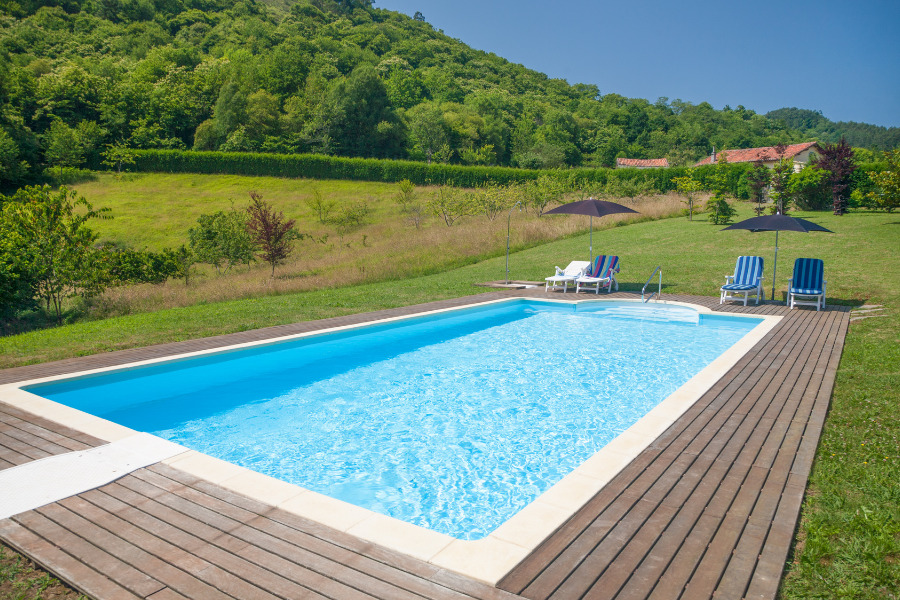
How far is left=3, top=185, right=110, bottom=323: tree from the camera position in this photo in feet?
35.8

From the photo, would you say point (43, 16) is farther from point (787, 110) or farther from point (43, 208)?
point (787, 110)

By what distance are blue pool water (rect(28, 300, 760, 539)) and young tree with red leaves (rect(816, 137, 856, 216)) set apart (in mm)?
16324

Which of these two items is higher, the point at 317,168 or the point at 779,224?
the point at 317,168

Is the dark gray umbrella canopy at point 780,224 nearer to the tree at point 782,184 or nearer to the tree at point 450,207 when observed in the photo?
the tree at point 782,184

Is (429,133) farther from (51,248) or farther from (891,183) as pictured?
(51,248)

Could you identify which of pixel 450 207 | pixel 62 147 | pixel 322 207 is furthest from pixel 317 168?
pixel 450 207

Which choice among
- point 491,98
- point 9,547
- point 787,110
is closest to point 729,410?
point 9,547

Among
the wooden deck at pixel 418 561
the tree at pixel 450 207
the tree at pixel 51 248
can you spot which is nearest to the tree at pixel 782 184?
the tree at pixel 450 207

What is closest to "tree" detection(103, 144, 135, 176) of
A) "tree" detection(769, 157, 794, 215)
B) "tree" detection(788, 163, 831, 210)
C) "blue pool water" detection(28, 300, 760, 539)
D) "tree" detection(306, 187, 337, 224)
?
"tree" detection(306, 187, 337, 224)

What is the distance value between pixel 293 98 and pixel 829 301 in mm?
55161

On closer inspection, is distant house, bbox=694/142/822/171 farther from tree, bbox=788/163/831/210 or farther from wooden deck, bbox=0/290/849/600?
wooden deck, bbox=0/290/849/600

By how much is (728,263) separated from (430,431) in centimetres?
1280

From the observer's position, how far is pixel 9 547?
2.88 m

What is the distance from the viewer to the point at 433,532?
3066 mm
